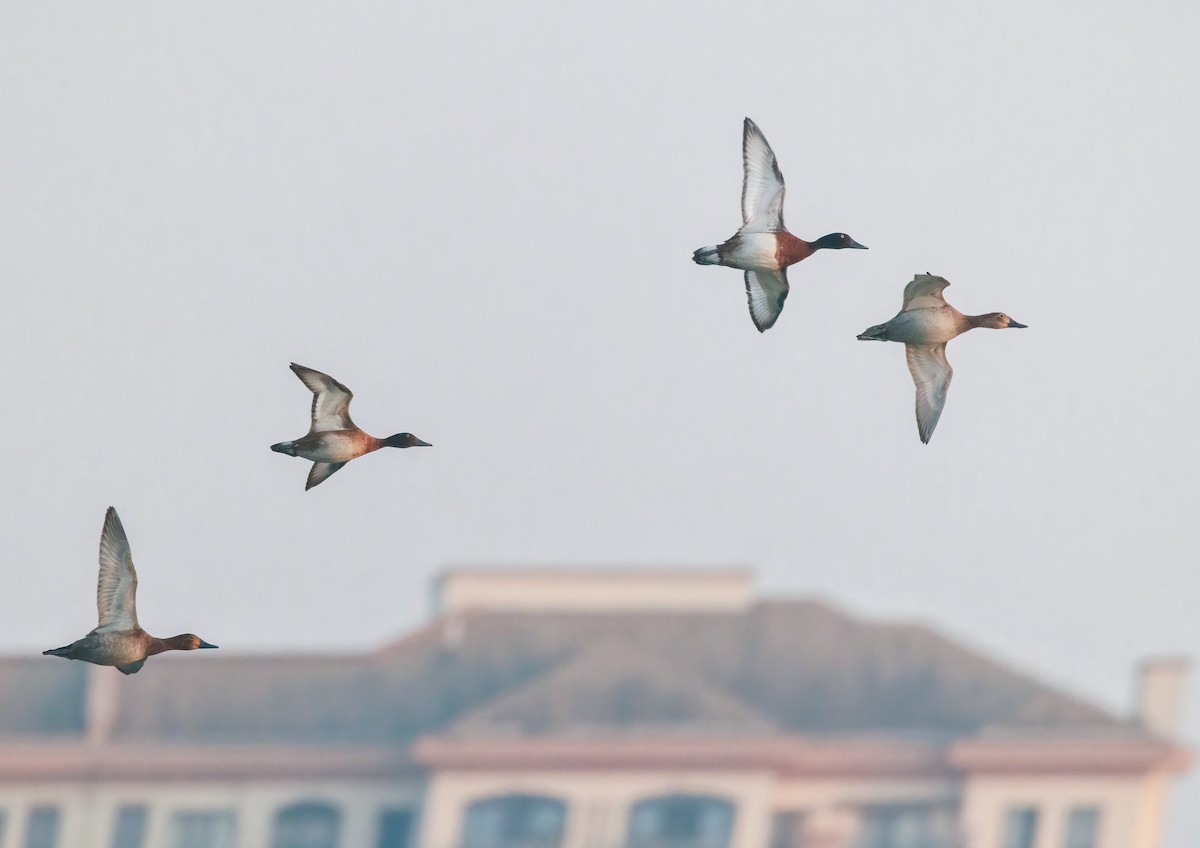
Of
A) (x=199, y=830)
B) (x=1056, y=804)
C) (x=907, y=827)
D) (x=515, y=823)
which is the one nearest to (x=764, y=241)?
(x=515, y=823)

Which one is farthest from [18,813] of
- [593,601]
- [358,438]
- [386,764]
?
[358,438]

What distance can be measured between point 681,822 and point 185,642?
54.1 meters

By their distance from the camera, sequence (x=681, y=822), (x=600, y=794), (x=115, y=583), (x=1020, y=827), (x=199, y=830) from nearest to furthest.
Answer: (x=115, y=583), (x=681, y=822), (x=1020, y=827), (x=600, y=794), (x=199, y=830)

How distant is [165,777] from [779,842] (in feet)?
62.1

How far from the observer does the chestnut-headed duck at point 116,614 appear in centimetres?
2948

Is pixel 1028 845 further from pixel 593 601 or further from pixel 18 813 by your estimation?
pixel 18 813

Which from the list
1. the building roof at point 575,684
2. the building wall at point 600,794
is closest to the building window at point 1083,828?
the building roof at point 575,684

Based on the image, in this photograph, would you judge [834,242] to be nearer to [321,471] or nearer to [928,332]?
[928,332]

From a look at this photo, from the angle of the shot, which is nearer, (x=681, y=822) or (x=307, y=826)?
(x=681, y=822)

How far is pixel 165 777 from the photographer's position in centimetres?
9100

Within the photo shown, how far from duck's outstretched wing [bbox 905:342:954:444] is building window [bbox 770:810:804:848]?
57.5 m

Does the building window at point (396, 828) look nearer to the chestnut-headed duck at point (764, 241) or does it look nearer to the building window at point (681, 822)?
the building window at point (681, 822)

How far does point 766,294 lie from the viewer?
30906 mm

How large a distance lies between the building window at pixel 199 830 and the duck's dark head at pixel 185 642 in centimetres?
6052
